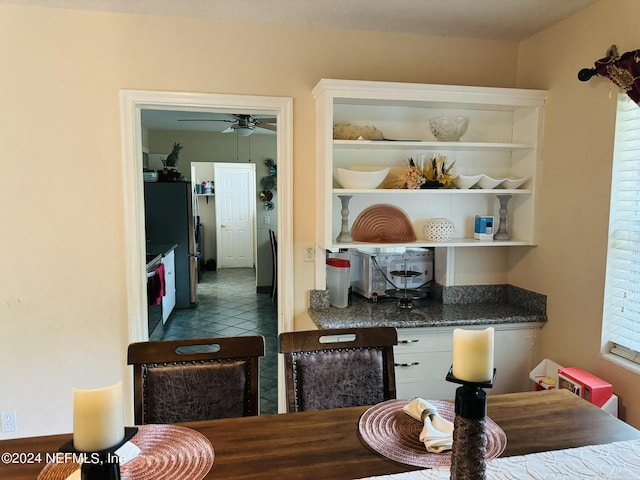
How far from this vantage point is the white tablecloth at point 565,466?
44.0 inches

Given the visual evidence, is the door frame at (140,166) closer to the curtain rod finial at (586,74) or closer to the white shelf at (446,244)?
the white shelf at (446,244)

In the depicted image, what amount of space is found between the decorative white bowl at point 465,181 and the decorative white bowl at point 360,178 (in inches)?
17.2

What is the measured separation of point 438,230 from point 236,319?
3413mm

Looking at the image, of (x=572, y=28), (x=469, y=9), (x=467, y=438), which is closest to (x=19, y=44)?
(x=469, y=9)

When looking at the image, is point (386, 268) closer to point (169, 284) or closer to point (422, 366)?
point (422, 366)

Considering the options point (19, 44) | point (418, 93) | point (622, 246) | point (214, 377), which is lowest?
point (214, 377)

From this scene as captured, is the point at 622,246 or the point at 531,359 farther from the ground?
the point at 622,246

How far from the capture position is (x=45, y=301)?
2.43m

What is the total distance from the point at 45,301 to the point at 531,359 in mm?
2775

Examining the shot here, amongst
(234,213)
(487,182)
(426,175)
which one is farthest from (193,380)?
(234,213)

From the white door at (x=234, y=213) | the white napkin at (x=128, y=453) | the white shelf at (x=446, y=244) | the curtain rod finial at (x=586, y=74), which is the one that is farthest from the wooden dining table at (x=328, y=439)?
the white door at (x=234, y=213)

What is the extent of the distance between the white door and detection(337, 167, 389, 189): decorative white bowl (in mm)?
6217

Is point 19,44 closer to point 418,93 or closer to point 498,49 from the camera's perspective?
point 418,93

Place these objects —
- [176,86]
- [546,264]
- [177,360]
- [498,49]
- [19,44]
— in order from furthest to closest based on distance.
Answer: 1. [498,49]
2. [546,264]
3. [176,86]
4. [19,44]
5. [177,360]
